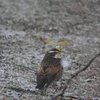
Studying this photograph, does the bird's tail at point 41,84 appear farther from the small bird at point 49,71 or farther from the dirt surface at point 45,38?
the dirt surface at point 45,38

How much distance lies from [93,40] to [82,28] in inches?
40.7

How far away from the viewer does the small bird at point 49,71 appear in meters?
6.50

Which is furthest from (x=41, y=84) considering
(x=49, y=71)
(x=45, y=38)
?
(x=45, y=38)

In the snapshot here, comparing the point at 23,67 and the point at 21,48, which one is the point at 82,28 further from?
the point at 23,67

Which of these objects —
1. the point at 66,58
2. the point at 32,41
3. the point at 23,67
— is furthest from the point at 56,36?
the point at 23,67

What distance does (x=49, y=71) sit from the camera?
6719 millimetres

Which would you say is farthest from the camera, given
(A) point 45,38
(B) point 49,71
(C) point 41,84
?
(A) point 45,38

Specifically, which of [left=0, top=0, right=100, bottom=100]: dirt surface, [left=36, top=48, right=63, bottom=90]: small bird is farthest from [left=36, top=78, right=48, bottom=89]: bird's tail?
[left=0, top=0, right=100, bottom=100]: dirt surface

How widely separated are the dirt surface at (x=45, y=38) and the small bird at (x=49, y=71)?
41 cm

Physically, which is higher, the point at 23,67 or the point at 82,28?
the point at 23,67

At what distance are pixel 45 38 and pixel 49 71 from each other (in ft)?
11.4

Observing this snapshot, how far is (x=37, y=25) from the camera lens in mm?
11016

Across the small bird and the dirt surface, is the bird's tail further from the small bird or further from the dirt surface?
the dirt surface

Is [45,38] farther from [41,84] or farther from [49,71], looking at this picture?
[41,84]
